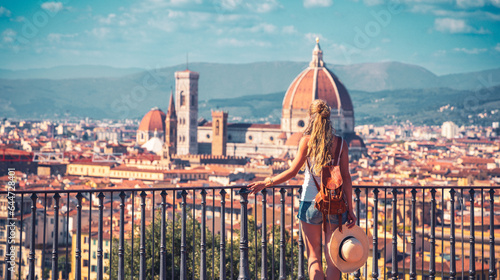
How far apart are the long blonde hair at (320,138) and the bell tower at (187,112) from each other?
2703 inches

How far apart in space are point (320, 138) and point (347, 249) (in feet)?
1.91

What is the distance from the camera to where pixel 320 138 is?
379 cm

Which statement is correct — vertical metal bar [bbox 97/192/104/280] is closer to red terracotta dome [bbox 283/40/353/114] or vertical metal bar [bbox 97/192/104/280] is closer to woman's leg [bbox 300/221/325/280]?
woman's leg [bbox 300/221/325/280]

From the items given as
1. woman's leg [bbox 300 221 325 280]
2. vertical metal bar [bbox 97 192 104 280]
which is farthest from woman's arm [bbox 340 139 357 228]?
vertical metal bar [bbox 97 192 104 280]

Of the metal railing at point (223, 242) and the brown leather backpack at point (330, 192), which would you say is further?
the metal railing at point (223, 242)

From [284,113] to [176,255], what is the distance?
6618 centimetres

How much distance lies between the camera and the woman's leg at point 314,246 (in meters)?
3.87

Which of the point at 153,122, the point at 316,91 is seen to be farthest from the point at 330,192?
the point at 153,122

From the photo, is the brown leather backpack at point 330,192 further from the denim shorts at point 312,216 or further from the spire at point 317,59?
the spire at point 317,59

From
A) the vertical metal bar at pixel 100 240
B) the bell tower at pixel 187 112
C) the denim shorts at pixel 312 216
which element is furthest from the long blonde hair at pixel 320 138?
the bell tower at pixel 187 112

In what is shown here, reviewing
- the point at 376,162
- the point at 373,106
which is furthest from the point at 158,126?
the point at 373,106

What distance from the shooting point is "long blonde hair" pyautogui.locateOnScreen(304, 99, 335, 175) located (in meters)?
3.77

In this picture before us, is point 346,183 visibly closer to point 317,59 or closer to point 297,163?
point 297,163

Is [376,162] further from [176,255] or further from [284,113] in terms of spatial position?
[176,255]
